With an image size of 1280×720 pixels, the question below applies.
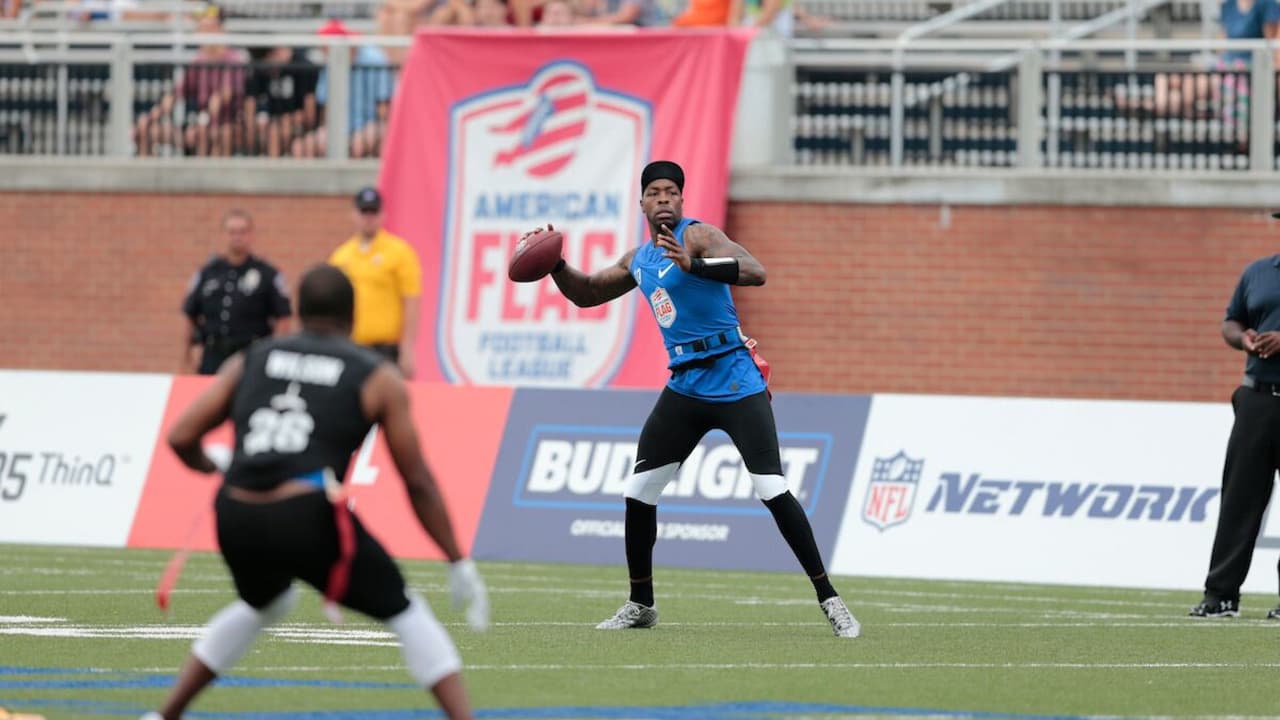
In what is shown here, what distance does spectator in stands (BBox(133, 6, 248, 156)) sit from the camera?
23.7 m

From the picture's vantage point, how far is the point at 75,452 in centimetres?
1933

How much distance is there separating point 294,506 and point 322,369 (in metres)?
0.42

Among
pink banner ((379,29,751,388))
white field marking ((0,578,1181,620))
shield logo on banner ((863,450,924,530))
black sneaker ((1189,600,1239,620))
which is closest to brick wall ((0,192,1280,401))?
pink banner ((379,29,751,388))

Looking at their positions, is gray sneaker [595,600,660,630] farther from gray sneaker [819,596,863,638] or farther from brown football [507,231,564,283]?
brown football [507,231,564,283]

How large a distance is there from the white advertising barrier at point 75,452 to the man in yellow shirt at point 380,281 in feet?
5.61

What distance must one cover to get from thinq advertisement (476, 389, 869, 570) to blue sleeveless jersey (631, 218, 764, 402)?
4.98 metres

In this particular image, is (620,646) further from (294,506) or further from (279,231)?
(279,231)

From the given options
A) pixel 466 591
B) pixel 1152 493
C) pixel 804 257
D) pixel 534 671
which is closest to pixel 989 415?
pixel 1152 493

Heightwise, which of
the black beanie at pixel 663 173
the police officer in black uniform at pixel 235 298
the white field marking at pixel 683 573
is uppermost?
the black beanie at pixel 663 173

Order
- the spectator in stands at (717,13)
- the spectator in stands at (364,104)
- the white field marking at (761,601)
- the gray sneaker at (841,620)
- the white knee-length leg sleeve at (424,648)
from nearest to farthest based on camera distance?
the white knee-length leg sleeve at (424,648)
the gray sneaker at (841,620)
the white field marking at (761,601)
the spectator in stands at (717,13)
the spectator in stands at (364,104)

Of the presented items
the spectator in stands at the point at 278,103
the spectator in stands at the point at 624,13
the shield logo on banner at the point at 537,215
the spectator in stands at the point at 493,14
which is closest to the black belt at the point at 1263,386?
the shield logo on banner at the point at 537,215

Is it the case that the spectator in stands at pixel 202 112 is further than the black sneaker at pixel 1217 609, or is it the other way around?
the spectator in stands at pixel 202 112

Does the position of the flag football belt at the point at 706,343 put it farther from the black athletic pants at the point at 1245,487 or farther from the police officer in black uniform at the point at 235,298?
the police officer in black uniform at the point at 235,298

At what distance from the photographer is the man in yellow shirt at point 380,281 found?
19.9 meters
